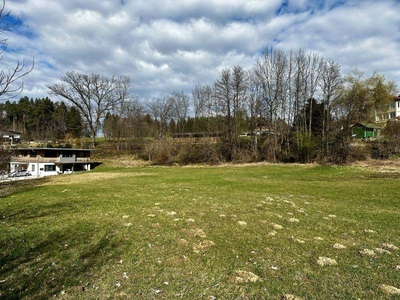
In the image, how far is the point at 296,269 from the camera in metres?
5.22

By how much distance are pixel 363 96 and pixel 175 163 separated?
36.3 m

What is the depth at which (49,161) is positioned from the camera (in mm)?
46281

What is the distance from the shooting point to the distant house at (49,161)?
4600cm

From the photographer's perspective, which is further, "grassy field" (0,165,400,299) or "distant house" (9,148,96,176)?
"distant house" (9,148,96,176)

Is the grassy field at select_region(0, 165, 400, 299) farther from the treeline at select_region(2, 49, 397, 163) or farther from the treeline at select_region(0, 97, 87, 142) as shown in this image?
the treeline at select_region(0, 97, 87, 142)

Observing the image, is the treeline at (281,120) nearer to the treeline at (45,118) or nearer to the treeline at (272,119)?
the treeline at (272,119)

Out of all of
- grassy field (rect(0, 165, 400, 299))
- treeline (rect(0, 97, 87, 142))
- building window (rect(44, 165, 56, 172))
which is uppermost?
treeline (rect(0, 97, 87, 142))

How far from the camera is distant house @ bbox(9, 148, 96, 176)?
4600cm

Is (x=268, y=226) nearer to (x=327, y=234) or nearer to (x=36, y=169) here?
(x=327, y=234)

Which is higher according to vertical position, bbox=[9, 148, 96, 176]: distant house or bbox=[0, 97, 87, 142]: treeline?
bbox=[0, 97, 87, 142]: treeline

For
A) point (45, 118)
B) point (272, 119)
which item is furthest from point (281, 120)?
point (45, 118)

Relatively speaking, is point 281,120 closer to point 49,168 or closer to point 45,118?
point 49,168

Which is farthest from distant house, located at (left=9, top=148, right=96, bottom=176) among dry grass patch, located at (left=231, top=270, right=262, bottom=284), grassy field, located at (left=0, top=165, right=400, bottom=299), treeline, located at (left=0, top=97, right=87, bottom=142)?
dry grass patch, located at (left=231, top=270, right=262, bottom=284)

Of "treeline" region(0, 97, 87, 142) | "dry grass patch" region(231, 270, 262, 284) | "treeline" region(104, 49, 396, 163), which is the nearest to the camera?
"dry grass patch" region(231, 270, 262, 284)
